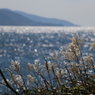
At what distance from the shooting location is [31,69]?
6.96 meters

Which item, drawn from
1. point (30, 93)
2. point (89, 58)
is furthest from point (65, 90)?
point (89, 58)

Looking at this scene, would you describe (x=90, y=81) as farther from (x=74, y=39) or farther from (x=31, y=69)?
(x=31, y=69)

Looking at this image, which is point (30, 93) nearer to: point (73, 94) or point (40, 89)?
point (40, 89)

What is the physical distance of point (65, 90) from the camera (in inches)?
194

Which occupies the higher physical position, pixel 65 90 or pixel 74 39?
pixel 74 39

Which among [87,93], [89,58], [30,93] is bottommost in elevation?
[30,93]

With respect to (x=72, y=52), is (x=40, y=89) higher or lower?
lower

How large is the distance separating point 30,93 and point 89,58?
5.13ft

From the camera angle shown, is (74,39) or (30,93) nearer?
(30,93)

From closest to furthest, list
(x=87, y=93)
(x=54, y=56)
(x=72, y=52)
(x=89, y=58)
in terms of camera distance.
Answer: (x=87, y=93) < (x=89, y=58) < (x=72, y=52) < (x=54, y=56)

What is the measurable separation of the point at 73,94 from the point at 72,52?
1.78 metres

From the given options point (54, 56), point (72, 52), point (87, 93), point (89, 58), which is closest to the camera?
point (87, 93)

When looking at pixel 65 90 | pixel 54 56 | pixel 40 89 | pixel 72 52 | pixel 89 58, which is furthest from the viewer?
pixel 54 56

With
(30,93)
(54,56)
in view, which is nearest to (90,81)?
(30,93)
